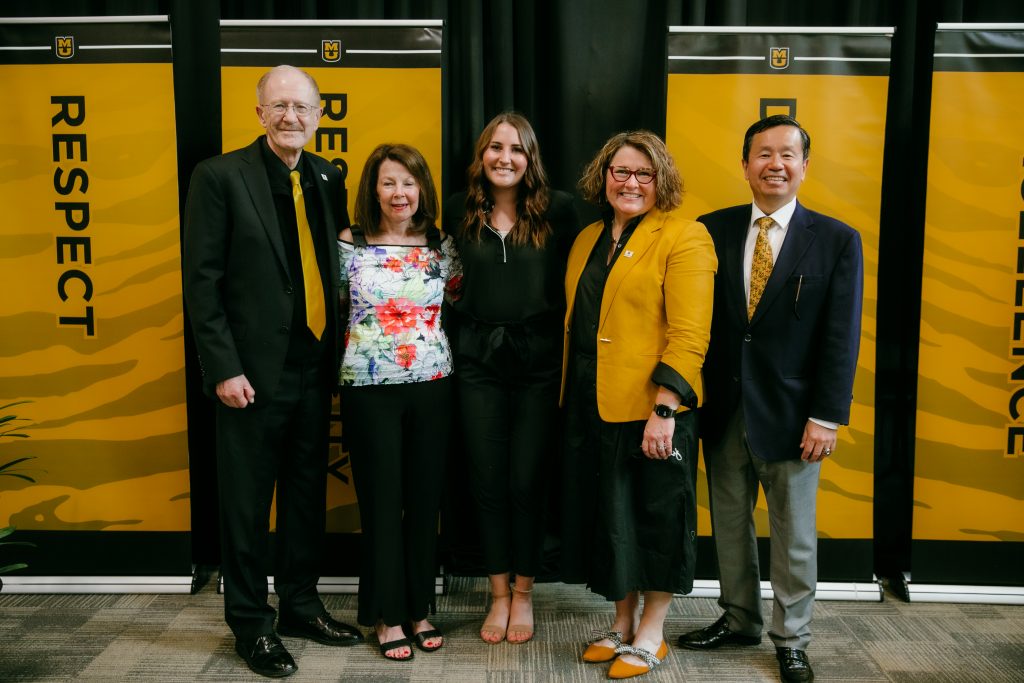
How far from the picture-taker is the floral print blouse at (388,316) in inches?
85.6

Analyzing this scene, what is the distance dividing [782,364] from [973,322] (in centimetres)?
113

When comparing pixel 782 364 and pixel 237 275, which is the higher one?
pixel 237 275

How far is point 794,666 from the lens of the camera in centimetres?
216

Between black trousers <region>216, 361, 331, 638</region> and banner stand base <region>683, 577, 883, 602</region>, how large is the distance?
1.45 metres

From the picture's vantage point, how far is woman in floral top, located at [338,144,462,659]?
7.14 feet

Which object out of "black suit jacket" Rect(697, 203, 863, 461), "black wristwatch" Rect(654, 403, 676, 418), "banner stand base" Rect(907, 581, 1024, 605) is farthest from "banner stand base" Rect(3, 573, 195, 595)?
"banner stand base" Rect(907, 581, 1024, 605)

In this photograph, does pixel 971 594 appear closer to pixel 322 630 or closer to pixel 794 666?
pixel 794 666

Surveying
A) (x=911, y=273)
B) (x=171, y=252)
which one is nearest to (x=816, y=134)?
(x=911, y=273)

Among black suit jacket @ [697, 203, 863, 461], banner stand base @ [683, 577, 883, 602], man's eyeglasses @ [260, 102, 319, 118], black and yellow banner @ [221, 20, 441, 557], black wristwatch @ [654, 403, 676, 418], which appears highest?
black and yellow banner @ [221, 20, 441, 557]

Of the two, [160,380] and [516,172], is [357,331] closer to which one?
[516,172]

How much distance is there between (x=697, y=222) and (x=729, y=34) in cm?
95

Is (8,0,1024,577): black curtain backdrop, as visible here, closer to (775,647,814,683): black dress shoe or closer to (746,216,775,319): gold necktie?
(746,216,775,319): gold necktie

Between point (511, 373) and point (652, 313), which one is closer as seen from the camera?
point (652, 313)

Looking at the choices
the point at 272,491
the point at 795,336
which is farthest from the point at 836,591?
the point at 272,491
